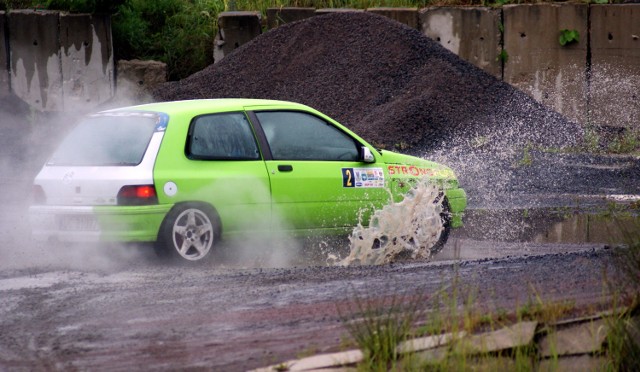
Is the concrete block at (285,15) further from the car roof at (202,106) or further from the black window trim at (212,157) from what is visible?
the black window trim at (212,157)

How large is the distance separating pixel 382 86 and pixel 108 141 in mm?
10474

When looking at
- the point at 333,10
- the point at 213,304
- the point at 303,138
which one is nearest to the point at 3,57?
the point at 333,10

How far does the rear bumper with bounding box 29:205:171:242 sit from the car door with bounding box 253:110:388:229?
117cm

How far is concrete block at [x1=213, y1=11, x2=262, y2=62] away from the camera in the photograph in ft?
71.1

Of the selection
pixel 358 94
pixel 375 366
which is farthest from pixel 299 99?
pixel 375 366

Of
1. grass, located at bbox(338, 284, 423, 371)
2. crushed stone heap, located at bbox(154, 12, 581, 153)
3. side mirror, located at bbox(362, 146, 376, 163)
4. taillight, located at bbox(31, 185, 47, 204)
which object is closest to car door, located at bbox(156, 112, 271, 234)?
side mirror, located at bbox(362, 146, 376, 163)

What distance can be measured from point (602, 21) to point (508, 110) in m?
3.43

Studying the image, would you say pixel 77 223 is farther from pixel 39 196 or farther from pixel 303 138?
pixel 303 138

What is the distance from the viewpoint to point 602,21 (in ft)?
69.3

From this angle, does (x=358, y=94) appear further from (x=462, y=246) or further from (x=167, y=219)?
(x=167, y=219)

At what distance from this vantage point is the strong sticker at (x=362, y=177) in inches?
400

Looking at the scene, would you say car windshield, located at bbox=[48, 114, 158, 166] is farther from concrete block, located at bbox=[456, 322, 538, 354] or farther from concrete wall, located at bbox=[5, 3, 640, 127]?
concrete wall, located at bbox=[5, 3, 640, 127]

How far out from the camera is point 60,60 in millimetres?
20703

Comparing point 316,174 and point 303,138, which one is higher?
point 303,138
